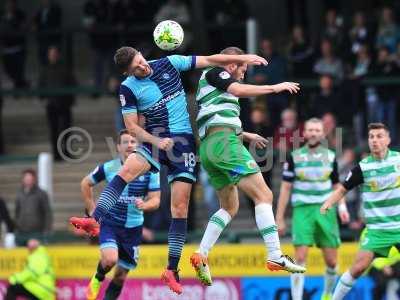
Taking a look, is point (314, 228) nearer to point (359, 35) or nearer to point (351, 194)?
point (351, 194)

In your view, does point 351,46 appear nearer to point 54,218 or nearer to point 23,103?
point 54,218

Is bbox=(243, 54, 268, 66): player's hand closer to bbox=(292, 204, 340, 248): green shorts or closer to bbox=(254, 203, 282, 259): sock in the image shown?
bbox=(254, 203, 282, 259): sock

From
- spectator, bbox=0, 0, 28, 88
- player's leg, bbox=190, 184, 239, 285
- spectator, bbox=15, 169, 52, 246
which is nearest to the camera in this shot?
player's leg, bbox=190, 184, 239, 285

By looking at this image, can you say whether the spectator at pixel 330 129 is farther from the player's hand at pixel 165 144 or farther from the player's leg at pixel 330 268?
the player's hand at pixel 165 144

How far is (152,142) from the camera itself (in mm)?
14234

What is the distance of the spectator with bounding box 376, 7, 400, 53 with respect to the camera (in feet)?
71.3

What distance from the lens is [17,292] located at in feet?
63.4

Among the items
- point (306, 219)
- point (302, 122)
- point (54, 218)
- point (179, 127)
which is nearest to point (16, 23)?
point (54, 218)

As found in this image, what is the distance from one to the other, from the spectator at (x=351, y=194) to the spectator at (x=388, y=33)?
7.59 feet

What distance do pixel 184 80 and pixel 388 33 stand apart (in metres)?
3.87

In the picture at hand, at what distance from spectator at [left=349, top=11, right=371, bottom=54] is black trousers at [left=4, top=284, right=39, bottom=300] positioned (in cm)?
669

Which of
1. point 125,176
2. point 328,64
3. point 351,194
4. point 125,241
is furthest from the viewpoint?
point 328,64

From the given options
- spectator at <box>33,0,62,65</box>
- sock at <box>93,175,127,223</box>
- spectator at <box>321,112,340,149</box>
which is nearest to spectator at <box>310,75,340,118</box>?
spectator at <box>321,112,340,149</box>

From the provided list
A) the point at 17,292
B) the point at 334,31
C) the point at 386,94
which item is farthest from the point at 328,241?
→ the point at 334,31
